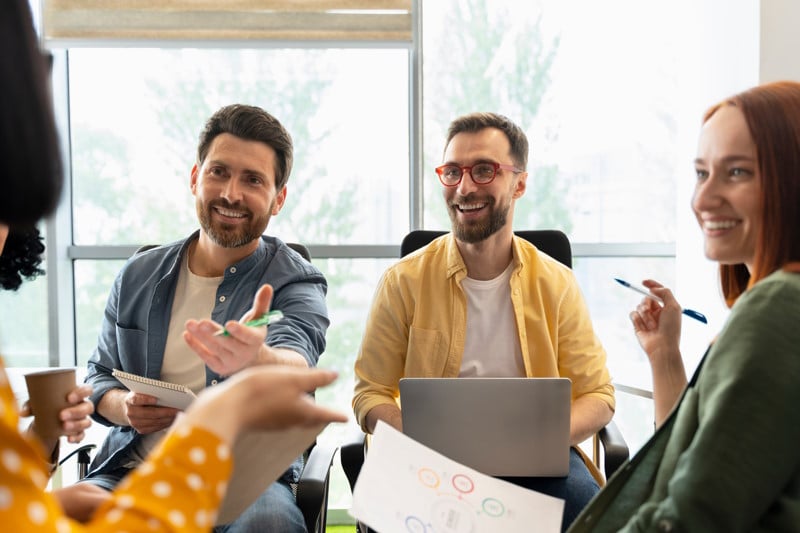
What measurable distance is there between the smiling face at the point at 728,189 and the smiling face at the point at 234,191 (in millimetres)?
1207

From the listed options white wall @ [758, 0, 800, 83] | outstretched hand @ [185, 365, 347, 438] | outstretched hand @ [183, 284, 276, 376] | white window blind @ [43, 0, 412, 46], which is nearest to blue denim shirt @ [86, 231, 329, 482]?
outstretched hand @ [183, 284, 276, 376]

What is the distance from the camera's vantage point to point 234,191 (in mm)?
2010

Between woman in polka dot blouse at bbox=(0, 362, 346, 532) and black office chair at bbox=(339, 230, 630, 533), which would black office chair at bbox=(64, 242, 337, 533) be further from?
woman in polka dot blouse at bbox=(0, 362, 346, 532)

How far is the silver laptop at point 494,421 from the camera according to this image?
157cm

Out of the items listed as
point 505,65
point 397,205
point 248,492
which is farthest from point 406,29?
point 248,492

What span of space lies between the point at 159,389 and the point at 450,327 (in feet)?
2.93

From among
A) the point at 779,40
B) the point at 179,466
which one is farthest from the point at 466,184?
the point at 179,466

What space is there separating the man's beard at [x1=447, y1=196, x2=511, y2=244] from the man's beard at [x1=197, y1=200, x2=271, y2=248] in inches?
24.0

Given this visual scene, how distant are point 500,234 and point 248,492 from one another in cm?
126

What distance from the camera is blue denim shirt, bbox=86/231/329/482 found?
1.89m

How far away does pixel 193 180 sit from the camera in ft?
7.18

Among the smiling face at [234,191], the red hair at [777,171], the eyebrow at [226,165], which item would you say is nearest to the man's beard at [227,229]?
the smiling face at [234,191]

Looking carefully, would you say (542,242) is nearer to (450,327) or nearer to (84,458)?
(450,327)

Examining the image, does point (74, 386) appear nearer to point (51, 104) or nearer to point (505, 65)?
point (51, 104)
